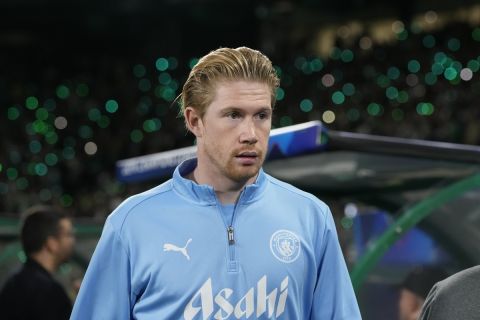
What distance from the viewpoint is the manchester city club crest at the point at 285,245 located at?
288cm

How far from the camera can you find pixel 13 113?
869 inches

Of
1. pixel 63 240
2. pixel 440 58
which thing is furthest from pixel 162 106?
pixel 63 240

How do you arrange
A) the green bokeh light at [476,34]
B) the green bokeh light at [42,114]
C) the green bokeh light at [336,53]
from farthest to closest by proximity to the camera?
the green bokeh light at [42,114] < the green bokeh light at [336,53] < the green bokeh light at [476,34]

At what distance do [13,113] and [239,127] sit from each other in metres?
19.8

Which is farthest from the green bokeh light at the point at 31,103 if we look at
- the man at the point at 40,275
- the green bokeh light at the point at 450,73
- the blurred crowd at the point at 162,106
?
the man at the point at 40,275

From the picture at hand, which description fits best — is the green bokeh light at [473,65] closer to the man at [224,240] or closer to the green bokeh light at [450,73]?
the green bokeh light at [450,73]

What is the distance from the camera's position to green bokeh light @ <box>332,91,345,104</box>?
Answer: 1850 centimetres

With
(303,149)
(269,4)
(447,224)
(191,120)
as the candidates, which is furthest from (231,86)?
(269,4)

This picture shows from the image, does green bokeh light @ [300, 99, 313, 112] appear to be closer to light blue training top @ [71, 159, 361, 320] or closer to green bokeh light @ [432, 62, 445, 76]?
A: green bokeh light @ [432, 62, 445, 76]

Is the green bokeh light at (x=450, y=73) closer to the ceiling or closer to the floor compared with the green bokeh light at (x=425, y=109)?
closer to the ceiling

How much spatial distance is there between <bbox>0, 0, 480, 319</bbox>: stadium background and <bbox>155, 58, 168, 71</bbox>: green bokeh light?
2.5 inches

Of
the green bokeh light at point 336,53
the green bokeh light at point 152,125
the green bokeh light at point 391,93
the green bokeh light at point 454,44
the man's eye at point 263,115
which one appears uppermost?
the man's eye at point 263,115

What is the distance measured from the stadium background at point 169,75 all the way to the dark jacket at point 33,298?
6.79m

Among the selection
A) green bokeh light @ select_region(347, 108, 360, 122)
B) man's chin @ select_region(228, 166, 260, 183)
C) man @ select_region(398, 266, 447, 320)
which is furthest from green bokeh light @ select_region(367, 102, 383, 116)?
man's chin @ select_region(228, 166, 260, 183)
